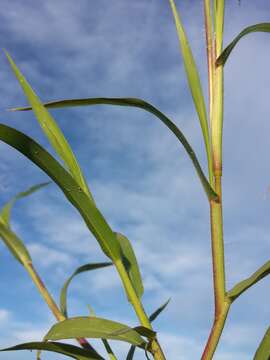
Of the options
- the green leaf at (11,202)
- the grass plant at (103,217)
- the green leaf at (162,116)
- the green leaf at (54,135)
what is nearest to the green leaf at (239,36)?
the grass plant at (103,217)

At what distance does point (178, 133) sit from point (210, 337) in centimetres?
24

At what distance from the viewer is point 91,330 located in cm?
51

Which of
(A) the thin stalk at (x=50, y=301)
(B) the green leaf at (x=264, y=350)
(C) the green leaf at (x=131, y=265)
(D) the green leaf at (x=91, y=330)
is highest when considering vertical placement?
(C) the green leaf at (x=131, y=265)

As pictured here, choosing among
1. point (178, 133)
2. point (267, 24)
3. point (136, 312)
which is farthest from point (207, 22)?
point (136, 312)

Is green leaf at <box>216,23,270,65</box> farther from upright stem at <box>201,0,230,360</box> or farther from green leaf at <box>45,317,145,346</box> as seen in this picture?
green leaf at <box>45,317,145,346</box>

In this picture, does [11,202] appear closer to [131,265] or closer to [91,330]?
[131,265]

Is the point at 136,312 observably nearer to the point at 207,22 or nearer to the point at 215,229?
the point at 215,229

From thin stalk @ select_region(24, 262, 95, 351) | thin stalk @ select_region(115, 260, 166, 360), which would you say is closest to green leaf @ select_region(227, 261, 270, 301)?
thin stalk @ select_region(115, 260, 166, 360)

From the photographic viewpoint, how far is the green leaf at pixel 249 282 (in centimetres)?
53

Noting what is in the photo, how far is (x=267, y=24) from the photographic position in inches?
25.1

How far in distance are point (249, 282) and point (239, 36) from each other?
12.9 inches

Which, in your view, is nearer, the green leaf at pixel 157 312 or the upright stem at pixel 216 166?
the upright stem at pixel 216 166

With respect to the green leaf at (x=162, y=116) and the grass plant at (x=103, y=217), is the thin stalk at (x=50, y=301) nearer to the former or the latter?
the grass plant at (x=103, y=217)

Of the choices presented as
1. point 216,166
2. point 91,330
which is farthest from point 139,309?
point 216,166
